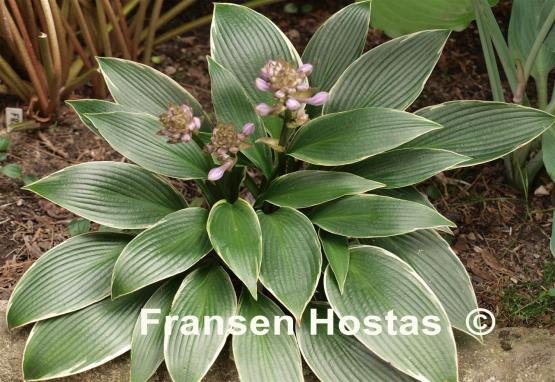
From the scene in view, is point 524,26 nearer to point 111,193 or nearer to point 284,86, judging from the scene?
point 284,86

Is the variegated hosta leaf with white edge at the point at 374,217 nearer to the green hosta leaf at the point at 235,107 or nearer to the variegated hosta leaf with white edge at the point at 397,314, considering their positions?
the variegated hosta leaf with white edge at the point at 397,314

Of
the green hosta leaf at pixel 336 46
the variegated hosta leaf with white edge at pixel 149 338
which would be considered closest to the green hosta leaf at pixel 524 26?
the green hosta leaf at pixel 336 46

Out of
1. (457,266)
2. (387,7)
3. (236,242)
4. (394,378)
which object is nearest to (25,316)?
(236,242)

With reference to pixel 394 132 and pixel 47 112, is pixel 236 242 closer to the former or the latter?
pixel 394 132

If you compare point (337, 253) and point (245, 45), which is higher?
point (245, 45)

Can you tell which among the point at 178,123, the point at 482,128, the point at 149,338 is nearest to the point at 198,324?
the point at 149,338

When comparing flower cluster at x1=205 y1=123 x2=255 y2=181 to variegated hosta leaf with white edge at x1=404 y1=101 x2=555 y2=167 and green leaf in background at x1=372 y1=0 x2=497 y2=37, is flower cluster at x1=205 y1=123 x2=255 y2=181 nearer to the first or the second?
variegated hosta leaf with white edge at x1=404 y1=101 x2=555 y2=167

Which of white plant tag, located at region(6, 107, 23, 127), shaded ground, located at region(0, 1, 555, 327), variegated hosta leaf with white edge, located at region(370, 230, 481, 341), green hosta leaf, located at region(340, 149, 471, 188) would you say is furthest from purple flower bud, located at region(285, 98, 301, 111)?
white plant tag, located at region(6, 107, 23, 127)
